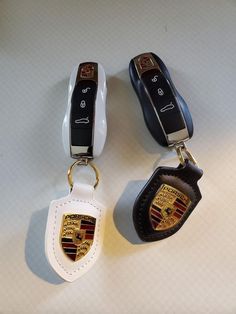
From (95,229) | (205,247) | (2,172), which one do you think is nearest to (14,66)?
(2,172)

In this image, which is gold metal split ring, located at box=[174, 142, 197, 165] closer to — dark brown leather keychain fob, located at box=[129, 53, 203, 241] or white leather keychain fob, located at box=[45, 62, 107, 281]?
dark brown leather keychain fob, located at box=[129, 53, 203, 241]

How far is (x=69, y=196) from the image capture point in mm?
681

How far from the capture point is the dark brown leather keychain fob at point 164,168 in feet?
2.19

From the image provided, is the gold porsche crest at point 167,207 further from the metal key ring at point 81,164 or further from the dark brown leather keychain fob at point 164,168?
the metal key ring at point 81,164

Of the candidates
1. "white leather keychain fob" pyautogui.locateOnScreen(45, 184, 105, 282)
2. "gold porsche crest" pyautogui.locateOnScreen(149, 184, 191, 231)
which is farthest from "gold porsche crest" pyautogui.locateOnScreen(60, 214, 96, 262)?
"gold porsche crest" pyautogui.locateOnScreen(149, 184, 191, 231)

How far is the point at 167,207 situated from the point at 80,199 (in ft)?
0.52

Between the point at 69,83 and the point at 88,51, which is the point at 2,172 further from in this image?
the point at 88,51

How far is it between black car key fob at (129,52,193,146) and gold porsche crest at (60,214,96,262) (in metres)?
0.21

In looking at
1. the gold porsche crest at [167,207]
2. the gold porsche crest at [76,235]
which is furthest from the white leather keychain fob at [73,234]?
the gold porsche crest at [167,207]

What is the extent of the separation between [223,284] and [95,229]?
9.8 inches

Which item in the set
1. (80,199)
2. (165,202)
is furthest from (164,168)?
(80,199)

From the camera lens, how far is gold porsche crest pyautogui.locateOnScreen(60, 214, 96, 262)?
0.65 metres

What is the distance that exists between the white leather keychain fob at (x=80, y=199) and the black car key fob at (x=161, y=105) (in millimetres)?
82

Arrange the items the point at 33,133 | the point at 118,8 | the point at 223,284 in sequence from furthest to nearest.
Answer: the point at 118,8
the point at 33,133
the point at 223,284
